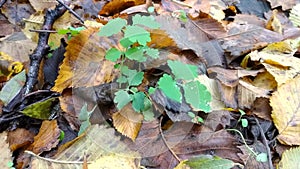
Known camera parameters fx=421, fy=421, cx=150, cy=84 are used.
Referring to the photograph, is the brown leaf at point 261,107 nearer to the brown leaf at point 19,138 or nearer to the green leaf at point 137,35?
the green leaf at point 137,35

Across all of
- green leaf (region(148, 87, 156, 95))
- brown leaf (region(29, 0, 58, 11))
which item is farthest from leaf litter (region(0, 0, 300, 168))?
brown leaf (region(29, 0, 58, 11))

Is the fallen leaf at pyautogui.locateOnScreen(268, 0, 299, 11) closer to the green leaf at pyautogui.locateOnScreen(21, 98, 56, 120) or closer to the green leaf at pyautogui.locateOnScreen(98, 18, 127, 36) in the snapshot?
the green leaf at pyautogui.locateOnScreen(98, 18, 127, 36)

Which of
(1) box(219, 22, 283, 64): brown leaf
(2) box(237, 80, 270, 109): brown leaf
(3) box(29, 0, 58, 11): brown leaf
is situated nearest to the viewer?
(2) box(237, 80, 270, 109): brown leaf

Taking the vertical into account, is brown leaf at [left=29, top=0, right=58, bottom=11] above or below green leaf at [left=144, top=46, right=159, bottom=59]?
below

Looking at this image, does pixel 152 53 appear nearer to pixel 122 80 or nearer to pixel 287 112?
pixel 122 80

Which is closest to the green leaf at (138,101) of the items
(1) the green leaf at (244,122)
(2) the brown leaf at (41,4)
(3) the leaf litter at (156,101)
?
(3) the leaf litter at (156,101)

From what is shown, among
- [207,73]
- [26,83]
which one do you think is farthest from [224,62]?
[26,83]

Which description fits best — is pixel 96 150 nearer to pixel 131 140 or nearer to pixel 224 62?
pixel 131 140
